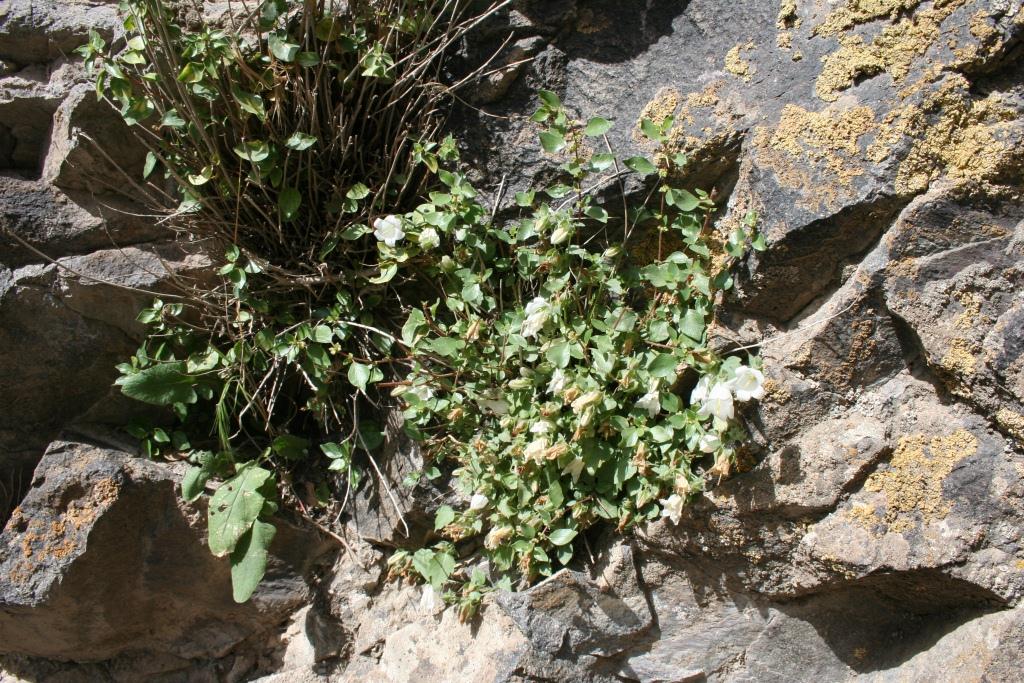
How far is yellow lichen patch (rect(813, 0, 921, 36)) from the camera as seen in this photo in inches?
69.9

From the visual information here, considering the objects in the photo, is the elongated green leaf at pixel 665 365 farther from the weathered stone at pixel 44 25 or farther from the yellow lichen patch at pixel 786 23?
the weathered stone at pixel 44 25

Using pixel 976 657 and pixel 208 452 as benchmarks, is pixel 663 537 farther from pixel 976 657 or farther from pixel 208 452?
pixel 208 452

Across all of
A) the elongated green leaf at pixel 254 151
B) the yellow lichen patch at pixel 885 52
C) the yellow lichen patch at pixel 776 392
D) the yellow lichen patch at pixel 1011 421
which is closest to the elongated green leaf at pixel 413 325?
the elongated green leaf at pixel 254 151

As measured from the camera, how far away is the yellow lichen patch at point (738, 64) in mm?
1945

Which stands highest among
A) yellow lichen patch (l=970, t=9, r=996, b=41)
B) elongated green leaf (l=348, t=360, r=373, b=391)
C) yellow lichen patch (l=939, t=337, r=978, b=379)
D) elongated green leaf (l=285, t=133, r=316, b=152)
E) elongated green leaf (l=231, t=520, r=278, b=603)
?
yellow lichen patch (l=970, t=9, r=996, b=41)

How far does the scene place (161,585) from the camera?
2.28 m

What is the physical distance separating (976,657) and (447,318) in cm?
140

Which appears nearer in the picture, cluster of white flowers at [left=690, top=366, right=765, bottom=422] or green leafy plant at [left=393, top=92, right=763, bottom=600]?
cluster of white flowers at [left=690, top=366, right=765, bottom=422]

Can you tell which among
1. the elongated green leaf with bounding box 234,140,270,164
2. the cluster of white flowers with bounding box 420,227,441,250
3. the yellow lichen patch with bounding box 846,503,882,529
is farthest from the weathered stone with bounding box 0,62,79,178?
the yellow lichen patch with bounding box 846,503,882,529

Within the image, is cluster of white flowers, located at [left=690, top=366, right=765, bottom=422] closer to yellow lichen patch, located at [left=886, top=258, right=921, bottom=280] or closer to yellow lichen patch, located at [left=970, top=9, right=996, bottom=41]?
yellow lichen patch, located at [left=886, top=258, right=921, bottom=280]

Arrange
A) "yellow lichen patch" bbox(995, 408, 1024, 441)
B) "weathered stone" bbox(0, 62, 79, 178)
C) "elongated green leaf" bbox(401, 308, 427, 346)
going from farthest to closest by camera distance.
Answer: "weathered stone" bbox(0, 62, 79, 178)
"elongated green leaf" bbox(401, 308, 427, 346)
"yellow lichen patch" bbox(995, 408, 1024, 441)

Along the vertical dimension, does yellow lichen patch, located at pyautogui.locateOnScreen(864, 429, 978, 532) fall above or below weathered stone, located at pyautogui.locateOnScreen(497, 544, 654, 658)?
above

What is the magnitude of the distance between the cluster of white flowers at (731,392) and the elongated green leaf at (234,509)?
1183 mm

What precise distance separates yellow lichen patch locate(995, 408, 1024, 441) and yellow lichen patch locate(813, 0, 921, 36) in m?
0.86
